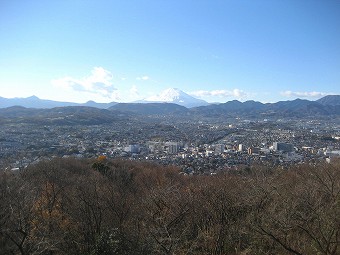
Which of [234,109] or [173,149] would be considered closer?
[173,149]

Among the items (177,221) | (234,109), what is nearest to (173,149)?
(177,221)

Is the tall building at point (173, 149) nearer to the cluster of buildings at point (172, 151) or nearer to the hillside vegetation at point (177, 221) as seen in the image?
the cluster of buildings at point (172, 151)

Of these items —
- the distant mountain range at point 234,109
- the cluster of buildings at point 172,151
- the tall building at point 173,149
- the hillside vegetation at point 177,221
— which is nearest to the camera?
the hillside vegetation at point 177,221

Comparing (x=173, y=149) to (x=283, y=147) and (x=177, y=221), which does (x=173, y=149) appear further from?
(x=177, y=221)

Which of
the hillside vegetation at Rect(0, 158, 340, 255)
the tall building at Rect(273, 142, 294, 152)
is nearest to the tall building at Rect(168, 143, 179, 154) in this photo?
the tall building at Rect(273, 142, 294, 152)

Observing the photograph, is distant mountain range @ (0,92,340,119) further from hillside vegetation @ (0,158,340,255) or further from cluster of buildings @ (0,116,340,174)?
hillside vegetation @ (0,158,340,255)

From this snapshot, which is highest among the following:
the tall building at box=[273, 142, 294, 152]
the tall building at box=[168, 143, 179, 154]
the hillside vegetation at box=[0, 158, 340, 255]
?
the hillside vegetation at box=[0, 158, 340, 255]

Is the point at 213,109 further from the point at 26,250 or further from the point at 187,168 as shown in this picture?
the point at 26,250

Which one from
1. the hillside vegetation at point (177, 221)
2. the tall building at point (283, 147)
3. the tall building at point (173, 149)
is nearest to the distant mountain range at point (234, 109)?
the tall building at point (173, 149)

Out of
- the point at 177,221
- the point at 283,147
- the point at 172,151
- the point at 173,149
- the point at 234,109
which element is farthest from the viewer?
the point at 234,109
